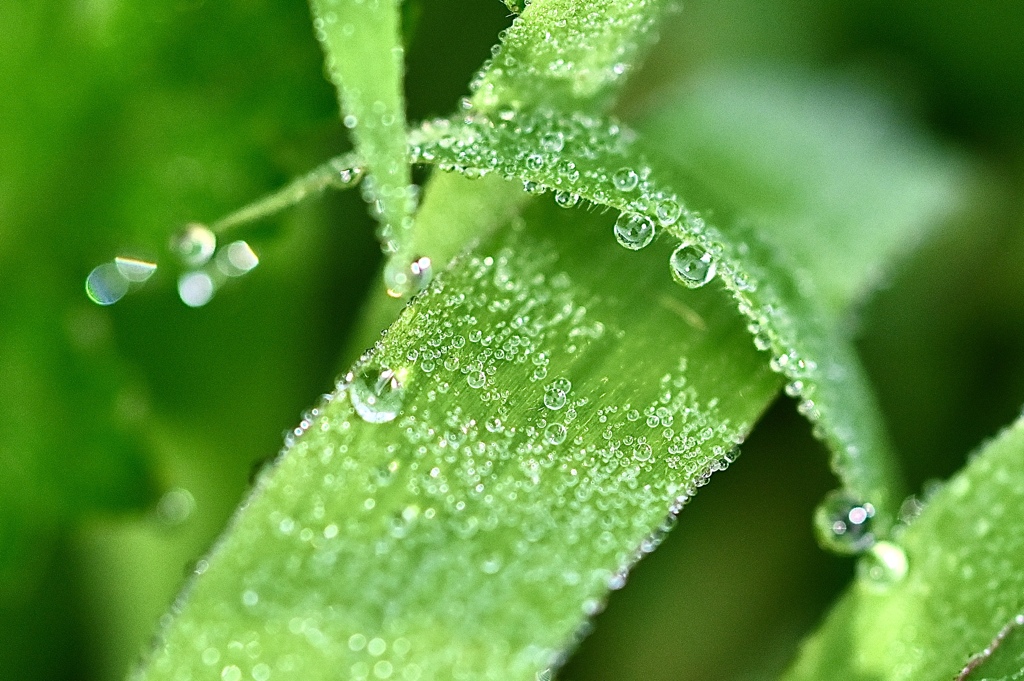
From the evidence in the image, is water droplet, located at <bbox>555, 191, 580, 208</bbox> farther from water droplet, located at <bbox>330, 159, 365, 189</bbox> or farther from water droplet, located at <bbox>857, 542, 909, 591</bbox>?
water droplet, located at <bbox>857, 542, 909, 591</bbox>

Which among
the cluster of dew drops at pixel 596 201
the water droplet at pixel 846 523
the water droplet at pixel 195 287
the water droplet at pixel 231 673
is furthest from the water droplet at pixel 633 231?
the water droplet at pixel 195 287

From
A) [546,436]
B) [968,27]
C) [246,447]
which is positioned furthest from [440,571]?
[968,27]

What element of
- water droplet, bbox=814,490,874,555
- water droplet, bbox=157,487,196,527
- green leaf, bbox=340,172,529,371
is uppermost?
water droplet, bbox=814,490,874,555

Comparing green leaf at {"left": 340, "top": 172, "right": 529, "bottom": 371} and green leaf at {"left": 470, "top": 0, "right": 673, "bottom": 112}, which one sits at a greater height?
green leaf at {"left": 470, "top": 0, "right": 673, "bottom": 112}

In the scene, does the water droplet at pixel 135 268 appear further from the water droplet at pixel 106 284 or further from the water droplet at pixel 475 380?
the water droplet at pixel 475 380

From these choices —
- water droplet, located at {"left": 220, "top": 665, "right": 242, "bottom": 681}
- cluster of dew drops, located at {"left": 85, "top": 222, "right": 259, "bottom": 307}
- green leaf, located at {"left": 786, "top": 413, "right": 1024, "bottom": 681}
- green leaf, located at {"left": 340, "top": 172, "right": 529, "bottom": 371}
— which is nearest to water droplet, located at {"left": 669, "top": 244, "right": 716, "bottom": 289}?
green leaf, located at {"left": 340, "top": 172, "right": 529, "bottom": 371}

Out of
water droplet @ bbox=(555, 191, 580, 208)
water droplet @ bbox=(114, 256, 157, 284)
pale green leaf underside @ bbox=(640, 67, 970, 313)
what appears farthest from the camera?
water droplet @ bbox=(114, 256, 157, 284)

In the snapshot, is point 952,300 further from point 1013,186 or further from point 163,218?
point 163,218
